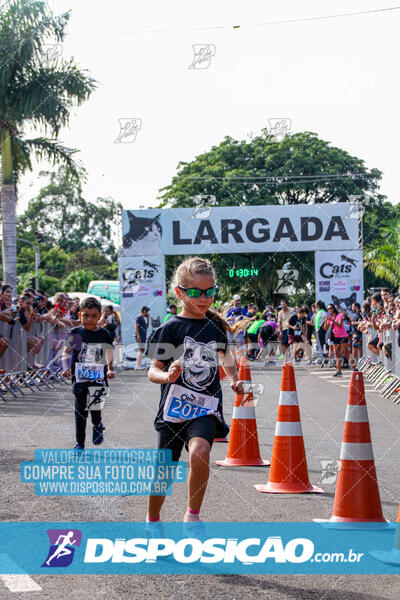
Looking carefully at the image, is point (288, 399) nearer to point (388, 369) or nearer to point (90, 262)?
point (388, 369)

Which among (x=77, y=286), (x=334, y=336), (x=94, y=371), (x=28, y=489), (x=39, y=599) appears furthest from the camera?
(x=77, y=286)

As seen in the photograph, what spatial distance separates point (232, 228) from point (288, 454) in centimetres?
1890

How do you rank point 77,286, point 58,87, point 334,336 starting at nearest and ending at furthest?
1. point 334,336
2. point 58,87
3. point 77,286

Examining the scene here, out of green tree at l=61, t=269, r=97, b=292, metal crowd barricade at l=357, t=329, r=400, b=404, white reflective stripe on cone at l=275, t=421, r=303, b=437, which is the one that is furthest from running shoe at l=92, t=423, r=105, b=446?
green tree at l=61, t=269, r=97, b=292

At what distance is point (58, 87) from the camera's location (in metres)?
22.6

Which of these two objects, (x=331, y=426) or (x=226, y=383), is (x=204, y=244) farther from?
(x=331, y=426)

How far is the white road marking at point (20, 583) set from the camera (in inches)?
161

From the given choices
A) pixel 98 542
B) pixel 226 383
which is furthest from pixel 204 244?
pixel 98 542

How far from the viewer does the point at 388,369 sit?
53.1ft

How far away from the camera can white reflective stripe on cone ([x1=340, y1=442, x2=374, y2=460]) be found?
5.43m

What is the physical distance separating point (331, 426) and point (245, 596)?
22.0 ft

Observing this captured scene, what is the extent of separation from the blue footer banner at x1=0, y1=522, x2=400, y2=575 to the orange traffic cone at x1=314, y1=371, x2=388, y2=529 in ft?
0.21

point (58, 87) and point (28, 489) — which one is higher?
point (58, 87)

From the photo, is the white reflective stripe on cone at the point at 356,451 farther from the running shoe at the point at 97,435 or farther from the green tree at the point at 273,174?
the green tree at the point at 273,174
